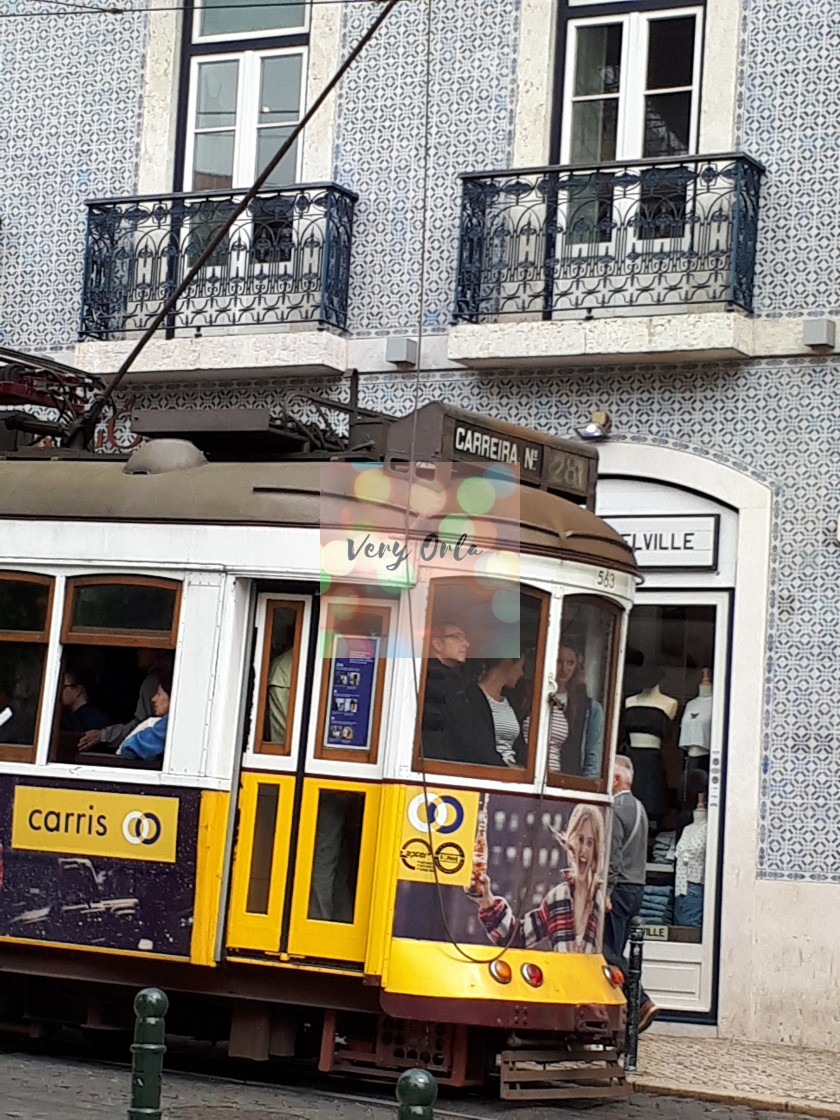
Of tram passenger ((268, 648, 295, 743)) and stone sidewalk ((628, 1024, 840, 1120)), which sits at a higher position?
tram passenger ((268, 648, 295, 743))

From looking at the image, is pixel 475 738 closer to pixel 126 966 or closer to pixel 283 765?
pixel 283 765

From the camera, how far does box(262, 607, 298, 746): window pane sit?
10.6 m

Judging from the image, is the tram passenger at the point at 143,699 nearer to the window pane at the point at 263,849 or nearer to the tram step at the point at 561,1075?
the window pane at the point at 263,849

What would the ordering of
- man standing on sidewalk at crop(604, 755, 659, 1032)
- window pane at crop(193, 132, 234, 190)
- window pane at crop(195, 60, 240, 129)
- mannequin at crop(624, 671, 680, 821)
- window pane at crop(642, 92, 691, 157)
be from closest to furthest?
man standing on sidewalk at crop(604, 755, 659, 1032) → mannequin at crop(624, 671, 680, 821) → window pane at crop(642, 92, 691, 157) → window pane at crop(193, 132, 234, 190) → window pane at crop(195, 60, 240, 129)

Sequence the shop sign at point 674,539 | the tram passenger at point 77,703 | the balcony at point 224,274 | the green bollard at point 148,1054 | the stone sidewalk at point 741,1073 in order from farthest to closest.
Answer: the balcony at point 224,274, the shop sign at point 674,539, the stone sidewalk at point 741,1073, the tram passenger at point 77,703, the green bollard at point 148,1054

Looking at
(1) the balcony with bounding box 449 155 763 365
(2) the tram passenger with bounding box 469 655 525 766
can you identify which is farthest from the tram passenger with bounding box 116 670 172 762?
(1) the balcony with bounding box 449 155 763 365

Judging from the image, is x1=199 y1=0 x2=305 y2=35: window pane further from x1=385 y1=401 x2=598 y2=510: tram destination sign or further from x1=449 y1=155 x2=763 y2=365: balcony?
x1=385 y1=401 x2=598 y2=510: tram destination sign

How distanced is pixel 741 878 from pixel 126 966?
470cm

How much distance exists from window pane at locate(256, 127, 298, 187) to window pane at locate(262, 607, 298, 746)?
634cm

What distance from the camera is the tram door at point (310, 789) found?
10320 millimetres

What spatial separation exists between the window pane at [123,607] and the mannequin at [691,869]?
487 cm

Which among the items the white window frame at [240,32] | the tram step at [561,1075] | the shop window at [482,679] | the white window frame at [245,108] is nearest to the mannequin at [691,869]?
the tram step at [561,1075]

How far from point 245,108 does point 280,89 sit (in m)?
0.30

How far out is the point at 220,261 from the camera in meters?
16.2
